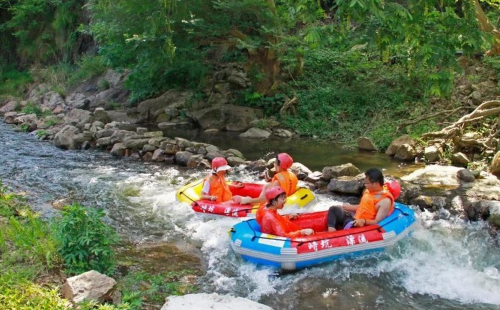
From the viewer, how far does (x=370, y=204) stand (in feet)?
20.3

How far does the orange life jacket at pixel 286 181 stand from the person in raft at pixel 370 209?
1.24 meters

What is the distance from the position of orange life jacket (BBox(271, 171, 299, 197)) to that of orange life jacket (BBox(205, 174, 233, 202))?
78 cm

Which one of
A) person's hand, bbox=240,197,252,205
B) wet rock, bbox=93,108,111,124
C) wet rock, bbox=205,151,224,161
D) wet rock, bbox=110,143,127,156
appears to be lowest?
wet rock, bbox=93,108,111,124

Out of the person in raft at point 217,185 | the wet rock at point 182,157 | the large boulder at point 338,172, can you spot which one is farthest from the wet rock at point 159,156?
the large boulder at point 338,172

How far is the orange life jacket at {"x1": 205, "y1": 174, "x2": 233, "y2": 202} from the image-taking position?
759cm

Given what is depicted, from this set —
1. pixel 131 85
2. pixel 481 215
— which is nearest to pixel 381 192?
pixel 481 215

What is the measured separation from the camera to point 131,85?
16.8 metres

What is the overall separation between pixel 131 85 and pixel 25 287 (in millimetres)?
13342

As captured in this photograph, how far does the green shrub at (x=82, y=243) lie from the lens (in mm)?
4711

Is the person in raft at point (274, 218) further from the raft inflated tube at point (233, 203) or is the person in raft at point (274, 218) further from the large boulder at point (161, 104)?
the large boulder at point (161, 104)

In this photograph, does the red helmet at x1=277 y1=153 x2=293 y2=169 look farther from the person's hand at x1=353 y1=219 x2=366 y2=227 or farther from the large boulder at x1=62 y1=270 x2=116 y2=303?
the large boulder at x1=62 y1=270 x2=116 y2=303

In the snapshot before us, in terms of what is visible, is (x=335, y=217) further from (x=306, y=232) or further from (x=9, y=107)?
(x=9, y=107)

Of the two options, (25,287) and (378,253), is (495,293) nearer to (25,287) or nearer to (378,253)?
(378,253)

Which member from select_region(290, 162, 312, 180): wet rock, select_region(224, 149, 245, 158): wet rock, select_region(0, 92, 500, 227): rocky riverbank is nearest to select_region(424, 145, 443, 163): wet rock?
select_region(0, 92, 500, 227): rocky riverbank
